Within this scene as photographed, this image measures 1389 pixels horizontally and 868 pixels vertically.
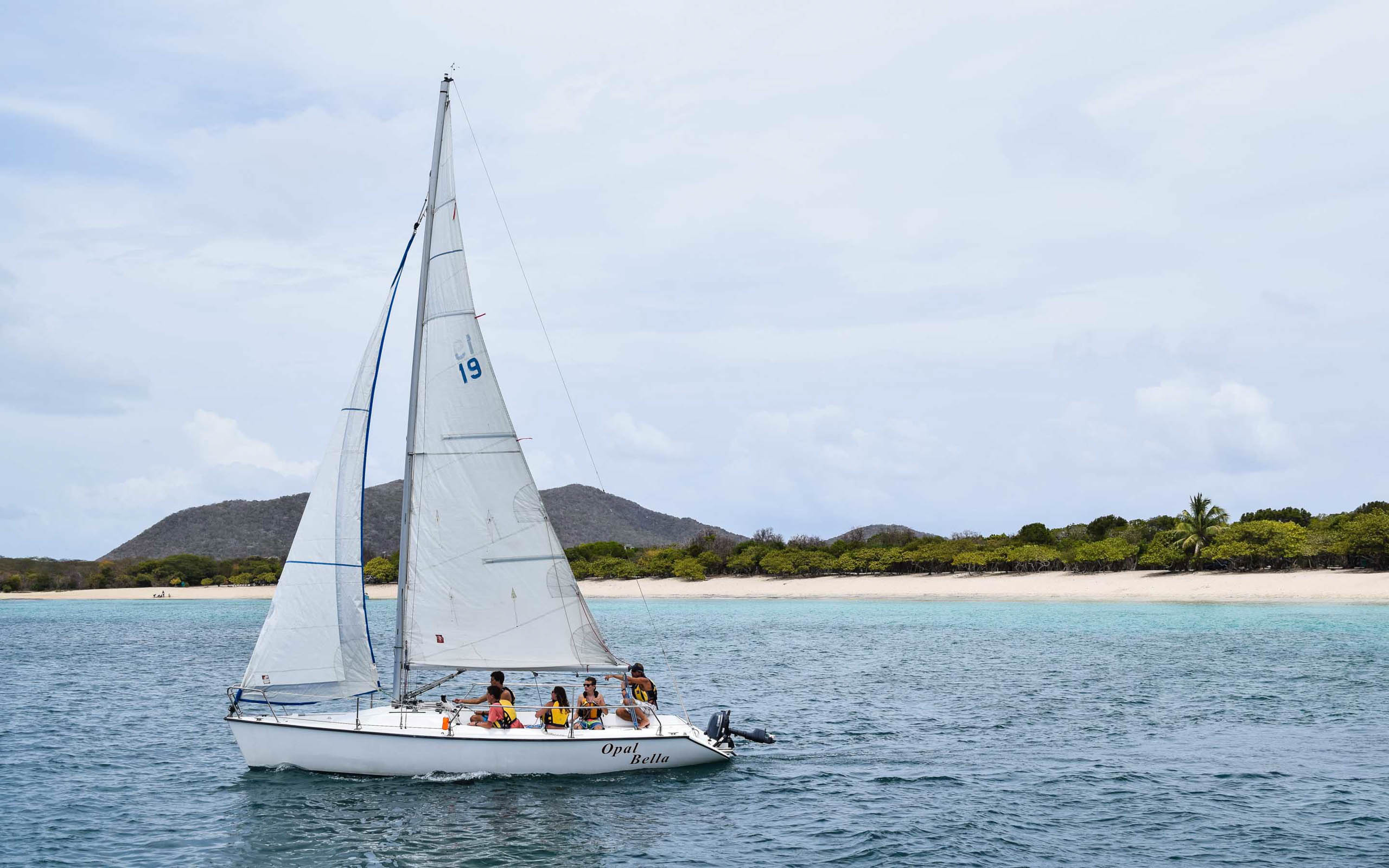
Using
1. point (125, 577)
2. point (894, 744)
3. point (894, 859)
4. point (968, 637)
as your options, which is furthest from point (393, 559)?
point (894, 859)

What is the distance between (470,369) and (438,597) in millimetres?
4690

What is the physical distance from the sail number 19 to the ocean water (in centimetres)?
817

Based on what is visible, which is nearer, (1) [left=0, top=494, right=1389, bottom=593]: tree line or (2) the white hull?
(2) the white hull

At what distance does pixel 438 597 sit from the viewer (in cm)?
2083

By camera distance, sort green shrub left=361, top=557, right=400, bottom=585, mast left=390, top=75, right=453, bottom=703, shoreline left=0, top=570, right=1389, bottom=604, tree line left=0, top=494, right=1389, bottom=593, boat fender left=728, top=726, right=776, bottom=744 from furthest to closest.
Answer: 1. green shrub left=361, top=557, right=400, bottom=585
2. tree line left=0, top=494, right=1389, bottom=593
3. shoreline left=0, top=570, right=1389, bottom=604
4. boat fender left=728, top=726, right=776, bottom=744
5. mast left=390, top=75, right=453, bottom=703

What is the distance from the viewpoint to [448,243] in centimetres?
2003

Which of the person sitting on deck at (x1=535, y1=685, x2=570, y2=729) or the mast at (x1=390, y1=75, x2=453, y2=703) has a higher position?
the mast at (x1=390, y1=75, x2=453, y2=703)

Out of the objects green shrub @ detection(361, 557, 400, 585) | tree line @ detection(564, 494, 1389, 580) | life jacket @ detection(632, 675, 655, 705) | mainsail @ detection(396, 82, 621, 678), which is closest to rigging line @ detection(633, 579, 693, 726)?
life jacket @ detection(632, 675, 655, 705)

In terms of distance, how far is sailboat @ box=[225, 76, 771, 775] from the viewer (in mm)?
20328

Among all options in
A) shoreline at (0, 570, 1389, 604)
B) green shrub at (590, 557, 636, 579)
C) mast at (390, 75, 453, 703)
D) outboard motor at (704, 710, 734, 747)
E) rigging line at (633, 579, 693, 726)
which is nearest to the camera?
mast at (390, 75, 453, 703)

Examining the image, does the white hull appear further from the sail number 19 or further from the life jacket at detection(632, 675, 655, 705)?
the sail number 19

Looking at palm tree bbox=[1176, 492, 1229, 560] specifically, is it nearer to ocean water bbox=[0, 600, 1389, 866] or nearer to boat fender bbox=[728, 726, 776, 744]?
ocean water bbox=[0, 600, 1389, 866]

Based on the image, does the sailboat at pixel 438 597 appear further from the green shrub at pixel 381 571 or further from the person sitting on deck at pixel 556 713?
the green shrub at pixel 381 571

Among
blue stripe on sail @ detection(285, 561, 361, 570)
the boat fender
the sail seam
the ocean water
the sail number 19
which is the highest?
the sail seam
